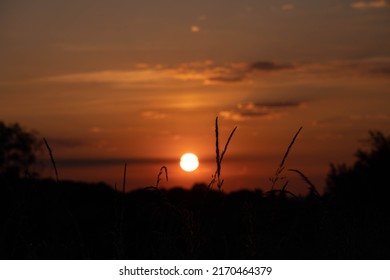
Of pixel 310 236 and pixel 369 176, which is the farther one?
pixel 369 176

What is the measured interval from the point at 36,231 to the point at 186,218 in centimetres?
410

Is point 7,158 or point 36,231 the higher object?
point 7,158

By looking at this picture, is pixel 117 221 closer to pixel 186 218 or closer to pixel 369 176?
pixel 186 218

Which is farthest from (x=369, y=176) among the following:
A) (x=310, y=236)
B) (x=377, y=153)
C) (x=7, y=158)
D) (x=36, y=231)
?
(x=7, y=158)

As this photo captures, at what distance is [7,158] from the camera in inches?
2217

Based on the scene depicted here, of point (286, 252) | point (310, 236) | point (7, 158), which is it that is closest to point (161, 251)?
point (286, 252)
